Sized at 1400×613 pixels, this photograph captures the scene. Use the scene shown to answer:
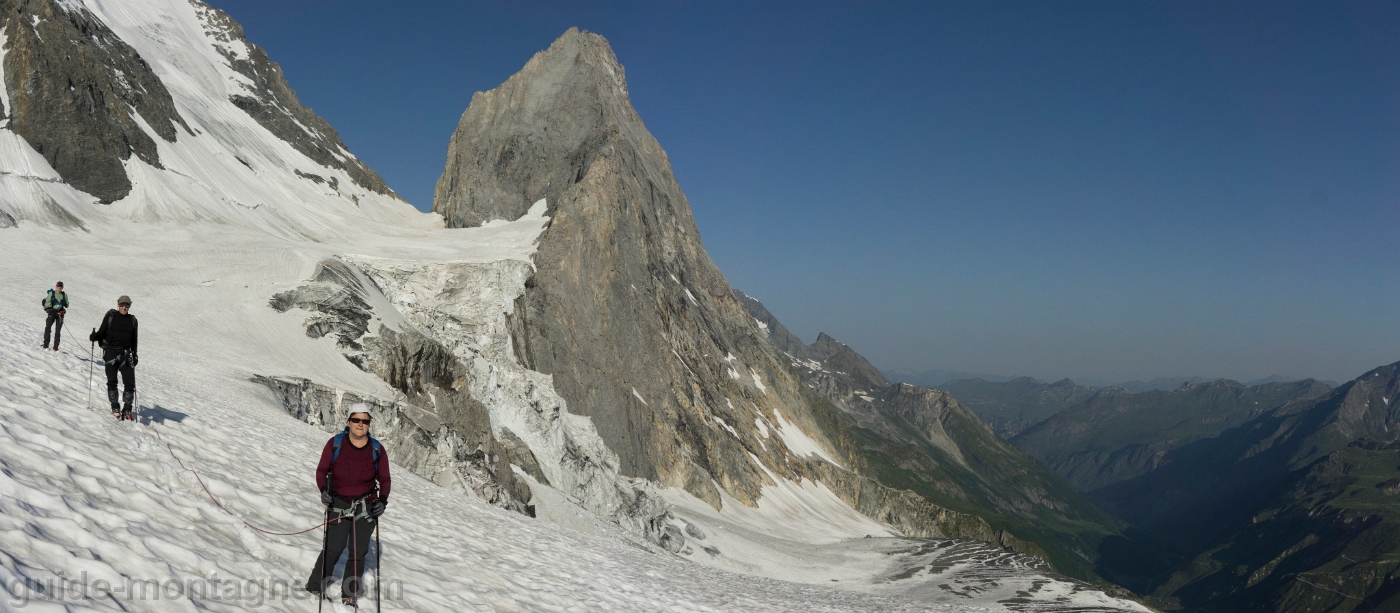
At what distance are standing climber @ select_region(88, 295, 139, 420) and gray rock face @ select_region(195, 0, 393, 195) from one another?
308ft

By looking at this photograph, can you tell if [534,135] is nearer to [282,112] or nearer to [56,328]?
[282,112]

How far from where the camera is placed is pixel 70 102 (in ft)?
195

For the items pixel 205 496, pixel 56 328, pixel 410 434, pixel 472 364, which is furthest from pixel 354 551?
pixel 472 364

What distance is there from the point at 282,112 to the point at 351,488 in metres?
125

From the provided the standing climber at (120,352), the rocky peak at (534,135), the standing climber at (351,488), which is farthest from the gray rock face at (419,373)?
the rocky peak at (534,135)

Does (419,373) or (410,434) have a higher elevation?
(419,373)

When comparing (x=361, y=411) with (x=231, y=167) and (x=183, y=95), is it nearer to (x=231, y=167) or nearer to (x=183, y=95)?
(x=231, y=167)

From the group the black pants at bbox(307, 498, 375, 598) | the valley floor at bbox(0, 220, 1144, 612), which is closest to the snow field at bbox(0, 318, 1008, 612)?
the valley floor at bbox(0, 220, 1144, 612)

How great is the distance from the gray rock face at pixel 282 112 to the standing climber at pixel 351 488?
10242 cm

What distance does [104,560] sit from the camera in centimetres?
749

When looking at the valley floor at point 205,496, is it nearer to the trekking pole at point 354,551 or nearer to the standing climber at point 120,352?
the standing climber at point 120,352

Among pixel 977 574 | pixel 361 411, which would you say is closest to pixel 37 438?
pixel 361 411

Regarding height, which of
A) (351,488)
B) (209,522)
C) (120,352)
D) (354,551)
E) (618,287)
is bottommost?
(209,522)

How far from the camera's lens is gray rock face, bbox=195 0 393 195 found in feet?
356
